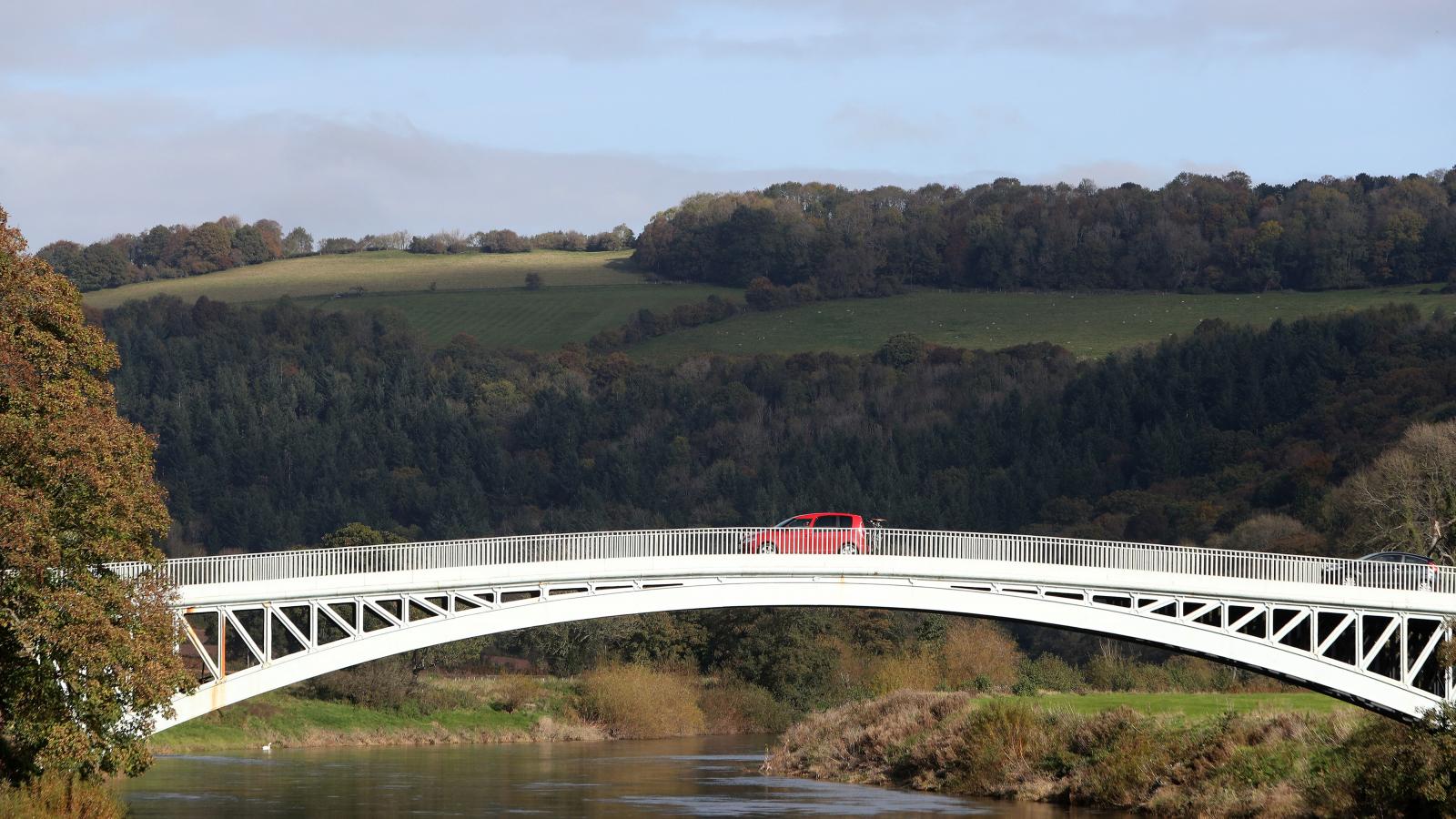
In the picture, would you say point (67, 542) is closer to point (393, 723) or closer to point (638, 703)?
point (393, 723)

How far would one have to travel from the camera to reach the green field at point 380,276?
162 meters

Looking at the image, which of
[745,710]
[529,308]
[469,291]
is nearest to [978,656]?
[745,710]

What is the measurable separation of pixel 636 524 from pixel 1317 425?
41.2 m

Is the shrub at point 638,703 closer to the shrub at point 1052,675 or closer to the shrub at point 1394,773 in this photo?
the shrub at point 1052,675

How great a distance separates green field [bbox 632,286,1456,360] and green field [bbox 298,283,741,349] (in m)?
6.07

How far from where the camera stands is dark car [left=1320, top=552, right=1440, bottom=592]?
46.8m

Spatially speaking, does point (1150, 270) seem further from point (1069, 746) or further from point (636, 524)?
point (1069, 746)

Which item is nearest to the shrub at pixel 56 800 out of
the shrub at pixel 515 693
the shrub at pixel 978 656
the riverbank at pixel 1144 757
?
the riverbank at pixel 1144 757

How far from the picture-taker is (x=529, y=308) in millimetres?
157875

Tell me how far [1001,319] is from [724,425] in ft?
83.7

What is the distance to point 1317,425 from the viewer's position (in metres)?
110

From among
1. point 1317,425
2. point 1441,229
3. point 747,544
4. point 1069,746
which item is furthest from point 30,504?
point 1441,229

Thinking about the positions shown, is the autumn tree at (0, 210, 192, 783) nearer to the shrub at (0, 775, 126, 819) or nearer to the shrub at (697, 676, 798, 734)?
the shrub at (0, 775, 126, 819)

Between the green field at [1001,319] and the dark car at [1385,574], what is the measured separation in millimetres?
87039
